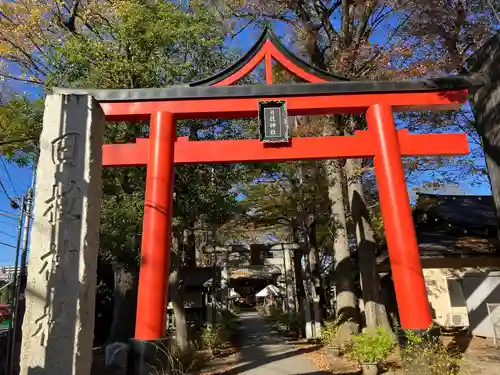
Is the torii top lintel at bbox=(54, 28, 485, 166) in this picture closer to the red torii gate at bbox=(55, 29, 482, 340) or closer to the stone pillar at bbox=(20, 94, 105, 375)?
the red torii gate at bbox=(55, 29, 482, 340)

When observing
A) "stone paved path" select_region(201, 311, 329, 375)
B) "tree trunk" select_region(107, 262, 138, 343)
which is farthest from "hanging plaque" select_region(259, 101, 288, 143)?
"tree trunk" select_region(107, 262, 138, 343)

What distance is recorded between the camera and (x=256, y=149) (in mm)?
8539

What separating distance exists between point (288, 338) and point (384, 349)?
10.0 m

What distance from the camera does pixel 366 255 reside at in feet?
40.0

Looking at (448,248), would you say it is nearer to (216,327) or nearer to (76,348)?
(216,327)

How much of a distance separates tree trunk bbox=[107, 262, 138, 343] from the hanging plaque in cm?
788

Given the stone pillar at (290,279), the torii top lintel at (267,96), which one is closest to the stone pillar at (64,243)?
the torii top lintel at (267,96)

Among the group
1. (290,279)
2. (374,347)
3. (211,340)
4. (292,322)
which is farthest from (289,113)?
(290,279)

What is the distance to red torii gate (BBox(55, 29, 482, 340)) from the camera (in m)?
8.11

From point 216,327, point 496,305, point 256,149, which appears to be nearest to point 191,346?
point 216,327

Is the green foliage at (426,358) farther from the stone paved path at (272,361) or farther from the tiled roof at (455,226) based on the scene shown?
the tiled roof at (455,226)

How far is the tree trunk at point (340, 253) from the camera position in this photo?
12.9 metres

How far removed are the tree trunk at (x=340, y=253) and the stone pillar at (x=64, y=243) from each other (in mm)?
9480

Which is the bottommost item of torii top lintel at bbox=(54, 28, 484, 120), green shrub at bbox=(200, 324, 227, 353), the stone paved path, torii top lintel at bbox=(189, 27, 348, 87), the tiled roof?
the stone paved path
